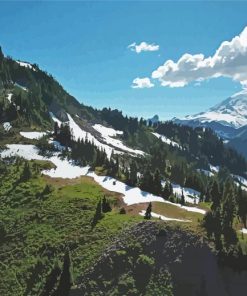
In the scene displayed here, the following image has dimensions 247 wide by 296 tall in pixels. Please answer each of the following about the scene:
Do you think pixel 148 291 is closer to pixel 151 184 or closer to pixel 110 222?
pixel 110 222

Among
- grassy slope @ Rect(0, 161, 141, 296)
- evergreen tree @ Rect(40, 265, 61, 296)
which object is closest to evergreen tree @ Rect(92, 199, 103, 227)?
grassy slope @ Rect(0, 161, 141, 296)

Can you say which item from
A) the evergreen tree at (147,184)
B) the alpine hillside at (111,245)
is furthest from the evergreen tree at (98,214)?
the evergreen tree at (147,184)

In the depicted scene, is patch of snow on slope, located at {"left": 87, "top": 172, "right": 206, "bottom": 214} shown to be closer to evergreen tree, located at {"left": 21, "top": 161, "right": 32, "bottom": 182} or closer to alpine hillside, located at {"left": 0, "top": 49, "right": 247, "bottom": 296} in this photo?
alpine hillside, located at {"left": 0, "top": 49, "right": 247, "bottom": 296}

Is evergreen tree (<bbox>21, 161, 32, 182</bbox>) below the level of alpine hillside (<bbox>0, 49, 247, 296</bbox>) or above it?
above

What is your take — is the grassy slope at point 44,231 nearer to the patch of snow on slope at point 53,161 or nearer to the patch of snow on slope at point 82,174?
the patch of snow on slope at point 82,174

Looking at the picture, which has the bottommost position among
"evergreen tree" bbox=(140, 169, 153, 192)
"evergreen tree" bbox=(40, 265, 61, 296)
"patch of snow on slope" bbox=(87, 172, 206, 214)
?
"evergreen tree" bbox=(40, 265, 61, 296)

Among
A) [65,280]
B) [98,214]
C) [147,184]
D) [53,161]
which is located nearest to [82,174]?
[53,161]

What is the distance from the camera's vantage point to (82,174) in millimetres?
147000

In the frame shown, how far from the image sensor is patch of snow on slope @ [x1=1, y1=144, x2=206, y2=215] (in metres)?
119

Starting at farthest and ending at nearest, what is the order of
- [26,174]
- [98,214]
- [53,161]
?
1. [53,161]
2. [26,174]
3. [98,214]

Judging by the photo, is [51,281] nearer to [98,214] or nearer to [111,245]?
[111,245]

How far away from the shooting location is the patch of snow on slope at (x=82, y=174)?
119 m

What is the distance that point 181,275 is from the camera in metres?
74.8

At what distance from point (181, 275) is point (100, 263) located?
14372 millimetres
